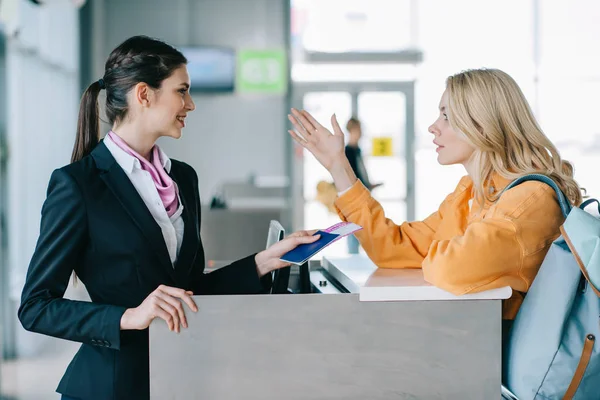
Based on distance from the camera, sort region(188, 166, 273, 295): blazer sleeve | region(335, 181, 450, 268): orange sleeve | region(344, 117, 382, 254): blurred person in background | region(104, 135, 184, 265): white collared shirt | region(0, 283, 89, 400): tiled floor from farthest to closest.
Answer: region(344, 117, 382, 254): blurred person in background
region(0, 283, 89, 400): tiled floor
region(335, 181, 450, 268): orange sleeve
region(188, 166, 273, 295): blazer sleeve
region(104, 135, 184, 265): white collared shirt

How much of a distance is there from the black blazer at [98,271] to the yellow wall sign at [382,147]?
6919 millimetres

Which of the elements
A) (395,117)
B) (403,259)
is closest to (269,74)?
(395,117)

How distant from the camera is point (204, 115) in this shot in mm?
8344

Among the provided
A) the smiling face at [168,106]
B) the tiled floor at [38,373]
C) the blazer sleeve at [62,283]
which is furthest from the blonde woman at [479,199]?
the tiled floor at [38,373]

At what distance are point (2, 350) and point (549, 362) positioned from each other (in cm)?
432

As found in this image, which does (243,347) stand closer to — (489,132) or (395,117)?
(489,132)

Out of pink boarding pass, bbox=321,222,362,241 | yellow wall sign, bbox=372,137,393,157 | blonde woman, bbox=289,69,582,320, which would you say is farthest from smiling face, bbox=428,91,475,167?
yellow wall sign, bbox=372,137,393,157

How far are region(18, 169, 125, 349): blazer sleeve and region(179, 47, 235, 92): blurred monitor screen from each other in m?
7.00

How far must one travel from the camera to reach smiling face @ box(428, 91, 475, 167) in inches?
67.0

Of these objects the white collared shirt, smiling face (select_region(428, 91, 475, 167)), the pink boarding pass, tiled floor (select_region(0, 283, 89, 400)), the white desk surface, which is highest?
smiling face (select_region(428, 91, 475, 167))

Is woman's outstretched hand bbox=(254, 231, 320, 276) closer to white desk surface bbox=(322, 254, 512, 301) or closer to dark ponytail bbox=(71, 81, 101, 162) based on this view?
white desk surface bbox=(322, 254, 512, 301)

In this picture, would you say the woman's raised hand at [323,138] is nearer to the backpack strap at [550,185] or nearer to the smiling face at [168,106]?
the smiling face at [168,106]

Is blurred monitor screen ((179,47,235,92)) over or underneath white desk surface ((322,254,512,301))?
over

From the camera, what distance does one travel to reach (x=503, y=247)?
1.41 meters
